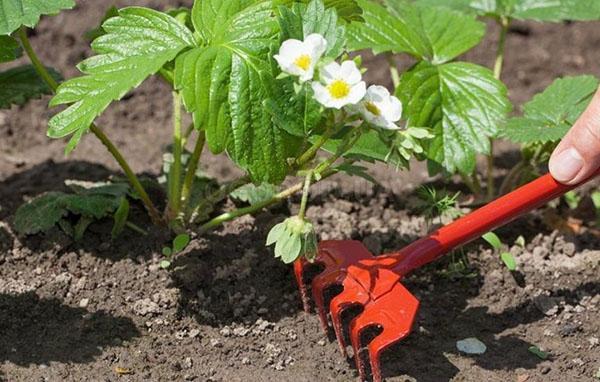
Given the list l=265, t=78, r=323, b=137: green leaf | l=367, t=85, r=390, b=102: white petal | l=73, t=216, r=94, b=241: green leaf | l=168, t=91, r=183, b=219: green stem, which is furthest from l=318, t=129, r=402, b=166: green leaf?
l=73, t=216, r=94, b=241: green leaf

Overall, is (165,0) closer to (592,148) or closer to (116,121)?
(116,121)

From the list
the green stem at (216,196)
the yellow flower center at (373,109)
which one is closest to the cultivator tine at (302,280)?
the green stem at (216,196)

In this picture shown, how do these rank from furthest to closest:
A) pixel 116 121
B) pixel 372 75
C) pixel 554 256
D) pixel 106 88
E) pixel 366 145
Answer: pixel 372 75 → pixel 116 121 → pixel 554 256 → pixel 366 145 → pixel 106 88

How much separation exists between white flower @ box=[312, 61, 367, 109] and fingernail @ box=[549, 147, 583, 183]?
502mm

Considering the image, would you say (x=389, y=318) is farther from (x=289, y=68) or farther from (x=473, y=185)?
(x=473, y=185)

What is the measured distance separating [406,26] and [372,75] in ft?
2.91

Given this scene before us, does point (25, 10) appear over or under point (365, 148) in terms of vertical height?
over

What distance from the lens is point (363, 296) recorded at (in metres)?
2.30

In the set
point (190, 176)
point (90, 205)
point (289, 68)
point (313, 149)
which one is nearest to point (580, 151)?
point (313, 149)

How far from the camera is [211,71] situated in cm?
221

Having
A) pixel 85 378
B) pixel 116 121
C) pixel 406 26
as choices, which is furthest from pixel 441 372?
pixel 116 121

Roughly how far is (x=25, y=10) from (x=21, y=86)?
1.32 ft

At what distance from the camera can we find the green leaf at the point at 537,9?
9.55 feet

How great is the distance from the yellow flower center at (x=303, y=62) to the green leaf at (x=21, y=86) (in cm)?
85
